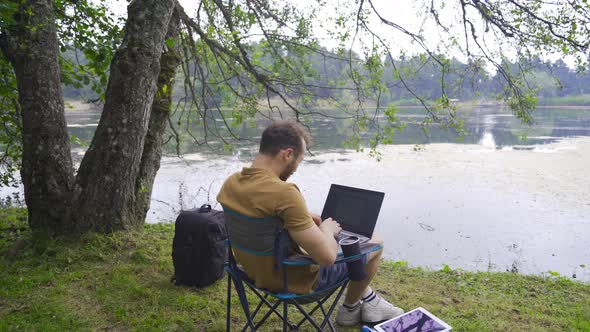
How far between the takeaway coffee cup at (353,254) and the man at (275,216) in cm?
11

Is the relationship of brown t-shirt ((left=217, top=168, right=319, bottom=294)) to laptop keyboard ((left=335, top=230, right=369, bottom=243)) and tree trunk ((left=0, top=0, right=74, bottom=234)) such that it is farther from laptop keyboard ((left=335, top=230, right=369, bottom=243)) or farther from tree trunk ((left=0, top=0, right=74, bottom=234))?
tree trunk ((left=0, top=0, right=74, bottom=234))

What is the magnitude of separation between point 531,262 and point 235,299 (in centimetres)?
522

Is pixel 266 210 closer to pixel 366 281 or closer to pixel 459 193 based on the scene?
pixel 366 281

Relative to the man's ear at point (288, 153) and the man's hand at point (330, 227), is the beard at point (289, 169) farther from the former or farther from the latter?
the man's hand at point (330, 227)

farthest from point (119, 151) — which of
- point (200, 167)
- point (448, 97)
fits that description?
point (200, 167)

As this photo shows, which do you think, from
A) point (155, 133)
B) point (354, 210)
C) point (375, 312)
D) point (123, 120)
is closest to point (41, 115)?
point (123, 120)

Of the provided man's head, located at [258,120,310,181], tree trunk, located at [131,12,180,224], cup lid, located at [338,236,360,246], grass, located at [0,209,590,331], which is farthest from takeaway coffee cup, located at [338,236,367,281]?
tree trunk, located at [131,12,180,224]

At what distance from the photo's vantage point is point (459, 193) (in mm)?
10852

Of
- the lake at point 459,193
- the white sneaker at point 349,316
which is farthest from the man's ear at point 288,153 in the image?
the white sneaker at point 349,316

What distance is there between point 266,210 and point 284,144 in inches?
13.1

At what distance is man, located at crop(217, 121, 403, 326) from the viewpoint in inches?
82.5

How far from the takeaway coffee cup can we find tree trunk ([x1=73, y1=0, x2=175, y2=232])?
240 cm

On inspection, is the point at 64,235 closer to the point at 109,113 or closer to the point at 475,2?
the point at 109,113

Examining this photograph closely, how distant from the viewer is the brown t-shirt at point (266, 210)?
2.09 meters
